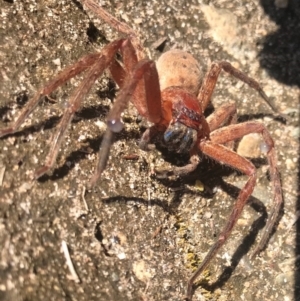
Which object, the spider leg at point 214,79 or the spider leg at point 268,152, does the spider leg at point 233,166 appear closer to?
the spider leg at point 268,152

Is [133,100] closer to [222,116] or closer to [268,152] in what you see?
[222,116]

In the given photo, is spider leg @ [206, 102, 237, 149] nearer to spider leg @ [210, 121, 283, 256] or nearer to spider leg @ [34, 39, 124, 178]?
spider leg @ [210, 121, 283, 256]

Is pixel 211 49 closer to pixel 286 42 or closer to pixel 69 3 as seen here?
pixel 286 42

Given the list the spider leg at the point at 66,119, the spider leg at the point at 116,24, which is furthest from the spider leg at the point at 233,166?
the spider leg at the point at 66,119

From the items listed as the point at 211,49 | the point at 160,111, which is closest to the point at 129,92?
the point at 160,111

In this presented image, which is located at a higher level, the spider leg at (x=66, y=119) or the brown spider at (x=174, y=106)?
the brown spider at (x=174, y=106)

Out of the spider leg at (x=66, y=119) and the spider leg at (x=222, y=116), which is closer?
the spider leg at (x=66, y=119)

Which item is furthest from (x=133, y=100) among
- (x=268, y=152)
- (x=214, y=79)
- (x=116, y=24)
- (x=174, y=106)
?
(x=268, y=152)

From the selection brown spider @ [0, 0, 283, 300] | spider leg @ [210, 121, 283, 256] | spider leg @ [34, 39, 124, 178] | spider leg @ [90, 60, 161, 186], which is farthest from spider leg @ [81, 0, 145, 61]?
spider leg @ [210, 121, 283, 256]
